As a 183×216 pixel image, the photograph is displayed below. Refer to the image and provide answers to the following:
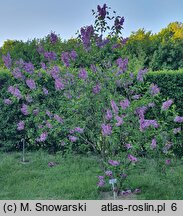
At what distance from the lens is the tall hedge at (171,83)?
28.3ft

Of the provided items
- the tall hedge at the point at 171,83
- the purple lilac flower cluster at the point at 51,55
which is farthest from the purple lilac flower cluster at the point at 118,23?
the tall hedge at the point at 171,83

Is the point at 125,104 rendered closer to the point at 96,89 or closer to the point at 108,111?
the point at 108,111

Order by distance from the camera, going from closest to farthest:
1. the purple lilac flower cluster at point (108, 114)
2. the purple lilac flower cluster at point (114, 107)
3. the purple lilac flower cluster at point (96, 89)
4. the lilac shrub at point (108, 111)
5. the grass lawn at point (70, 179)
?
1. the purple lilac flower cluster at point (114, 107)
2. the purple lilac flower cluster at point (108, 114)
3. the lilac shrub at point (108, 111)
4. the purple lilac flower cluster at point (96, 89)
5. the grass lawn at point (70, 179)

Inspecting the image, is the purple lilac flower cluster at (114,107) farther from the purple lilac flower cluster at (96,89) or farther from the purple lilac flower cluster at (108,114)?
the purple lilac flower cluster at (96,89)

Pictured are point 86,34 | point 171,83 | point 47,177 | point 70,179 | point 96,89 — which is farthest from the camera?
point 171,83

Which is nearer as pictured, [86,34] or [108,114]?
[108,114]

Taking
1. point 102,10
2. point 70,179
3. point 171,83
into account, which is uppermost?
point 102,10

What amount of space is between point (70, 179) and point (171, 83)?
2991 millimetres

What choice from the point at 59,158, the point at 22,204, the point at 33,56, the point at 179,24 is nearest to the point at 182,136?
the point at 59,158

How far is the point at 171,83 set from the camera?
28.5ft

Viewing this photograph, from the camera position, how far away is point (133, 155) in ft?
19.5

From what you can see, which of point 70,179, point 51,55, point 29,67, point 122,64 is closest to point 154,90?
point 122,64

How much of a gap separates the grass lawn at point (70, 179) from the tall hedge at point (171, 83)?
3.99 feet

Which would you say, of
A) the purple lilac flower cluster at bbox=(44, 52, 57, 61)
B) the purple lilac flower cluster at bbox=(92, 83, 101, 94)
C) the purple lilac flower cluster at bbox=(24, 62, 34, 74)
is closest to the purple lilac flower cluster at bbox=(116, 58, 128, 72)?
the purple lilac flower cluster at bbox=(92, 83, 101, 94)
